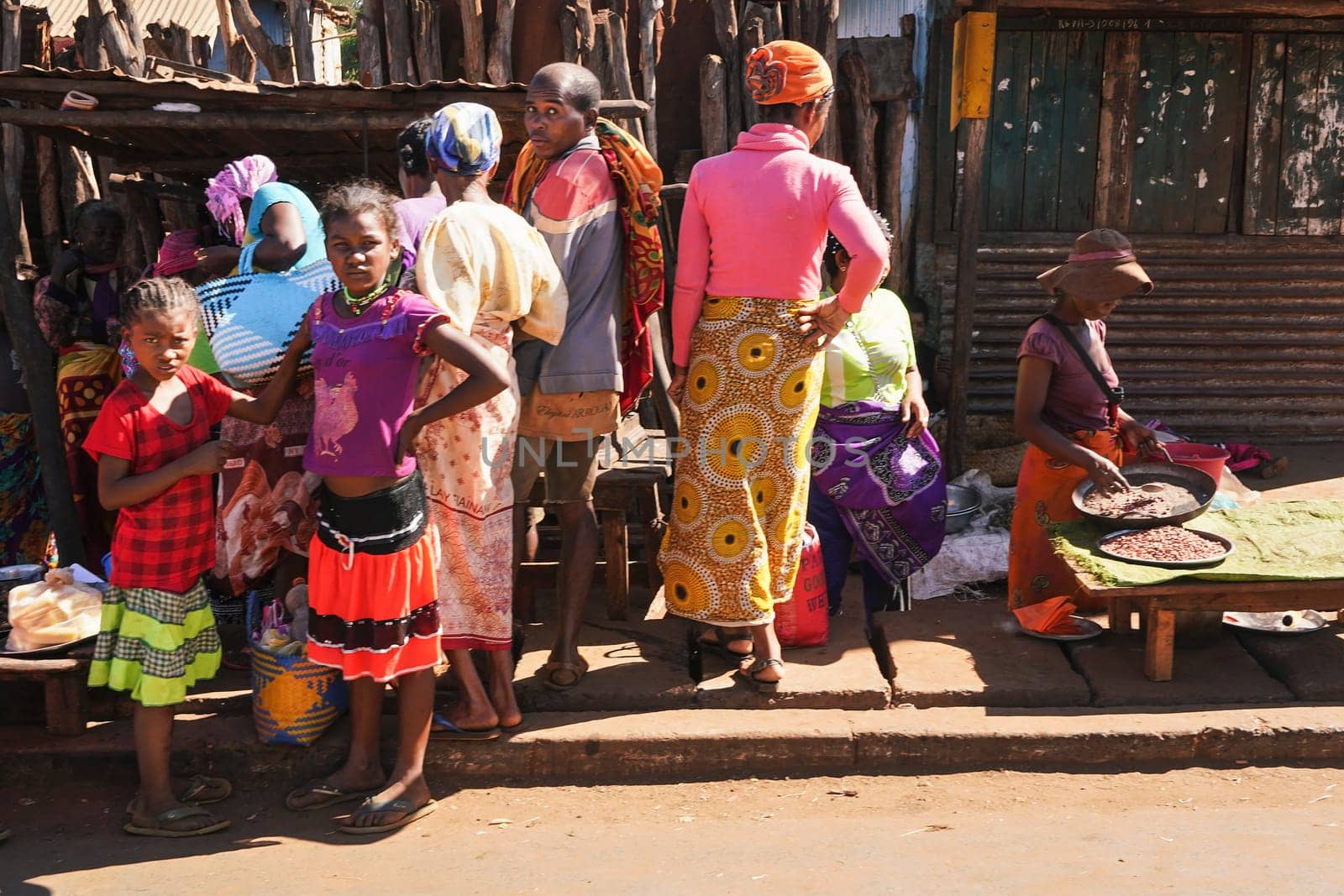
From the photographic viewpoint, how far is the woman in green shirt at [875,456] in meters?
4.82

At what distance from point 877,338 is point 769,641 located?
1310 mm

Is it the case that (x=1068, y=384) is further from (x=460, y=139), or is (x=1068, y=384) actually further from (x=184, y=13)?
(x=184, y=13)

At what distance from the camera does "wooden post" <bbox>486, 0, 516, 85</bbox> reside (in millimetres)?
6688

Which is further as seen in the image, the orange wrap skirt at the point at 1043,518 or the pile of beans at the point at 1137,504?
the orange wrap skirt at the point at 1043,518

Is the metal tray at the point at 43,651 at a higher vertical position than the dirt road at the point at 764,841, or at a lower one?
higher

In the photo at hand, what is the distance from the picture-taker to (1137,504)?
4.60 meters

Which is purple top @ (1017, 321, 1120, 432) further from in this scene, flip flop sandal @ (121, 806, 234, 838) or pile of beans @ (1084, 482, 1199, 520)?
flip flop sandal @ (121, 806, 234, 838)

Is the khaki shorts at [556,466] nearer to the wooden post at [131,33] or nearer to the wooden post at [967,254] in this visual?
the wooden post at [967,254]

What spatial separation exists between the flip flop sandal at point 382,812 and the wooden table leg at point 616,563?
1446mm

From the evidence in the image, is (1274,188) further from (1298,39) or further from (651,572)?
(651,572)

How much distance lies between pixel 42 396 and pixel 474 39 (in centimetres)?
303

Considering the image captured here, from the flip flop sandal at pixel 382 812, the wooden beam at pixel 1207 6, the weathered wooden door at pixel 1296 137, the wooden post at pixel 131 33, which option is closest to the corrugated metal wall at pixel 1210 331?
the weathered wooden door at pixel 1296 137

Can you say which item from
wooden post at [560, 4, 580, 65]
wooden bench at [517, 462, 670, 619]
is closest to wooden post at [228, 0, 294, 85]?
wooden post at [560, 4, 580, 65]

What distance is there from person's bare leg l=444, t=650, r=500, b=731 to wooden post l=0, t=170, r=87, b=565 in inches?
82.8
